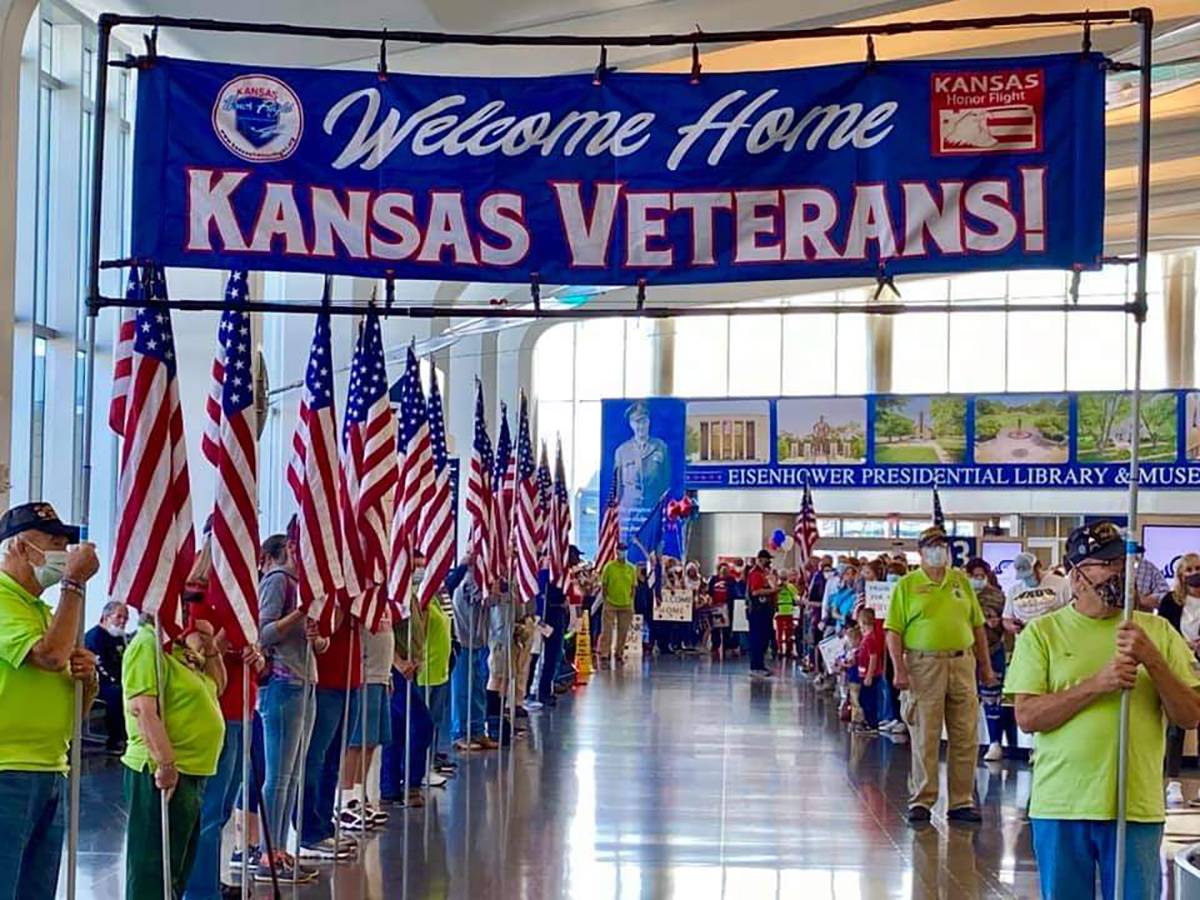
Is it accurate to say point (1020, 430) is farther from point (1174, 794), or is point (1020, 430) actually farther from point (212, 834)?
point (212, 834)

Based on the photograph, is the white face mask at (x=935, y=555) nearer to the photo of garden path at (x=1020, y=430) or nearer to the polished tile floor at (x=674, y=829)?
the polished tile floor at (x=674, y=829)

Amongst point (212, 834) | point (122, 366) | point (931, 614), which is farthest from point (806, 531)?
point (122, 366)

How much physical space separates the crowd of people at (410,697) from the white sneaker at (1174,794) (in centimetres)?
6

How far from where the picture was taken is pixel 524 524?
16062 millimetres

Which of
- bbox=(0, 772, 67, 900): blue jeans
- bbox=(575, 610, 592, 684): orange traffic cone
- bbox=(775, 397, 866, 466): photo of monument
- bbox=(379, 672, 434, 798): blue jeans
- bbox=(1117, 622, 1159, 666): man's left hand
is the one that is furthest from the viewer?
bbox=(775, 397, 866, 466): photo of monument

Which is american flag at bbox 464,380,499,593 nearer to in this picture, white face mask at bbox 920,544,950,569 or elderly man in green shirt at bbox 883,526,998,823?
elderly man in green shirt at bbox 883,526,998,823

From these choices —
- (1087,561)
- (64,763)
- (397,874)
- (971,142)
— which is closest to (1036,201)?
(971,142)

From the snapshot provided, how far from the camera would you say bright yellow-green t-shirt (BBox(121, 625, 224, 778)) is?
20.4ft

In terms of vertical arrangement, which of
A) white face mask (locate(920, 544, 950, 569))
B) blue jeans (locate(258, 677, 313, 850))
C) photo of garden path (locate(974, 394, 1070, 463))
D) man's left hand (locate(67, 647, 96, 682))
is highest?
photo of garden path (locate(974, 394, 1070, 463))

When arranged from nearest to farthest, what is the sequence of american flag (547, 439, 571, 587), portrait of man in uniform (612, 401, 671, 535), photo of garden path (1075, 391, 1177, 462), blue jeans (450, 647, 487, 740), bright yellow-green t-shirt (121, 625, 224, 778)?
bright yellow-green t-shirt (121, 625, 224, 778) < blue jeans (450, 647, 487, 740) < american flag (547, 439, 571, 587) < photo of garden path (1075, 391, 1177, 462) < portrait of man in uniform (612, 401, 671, 535)

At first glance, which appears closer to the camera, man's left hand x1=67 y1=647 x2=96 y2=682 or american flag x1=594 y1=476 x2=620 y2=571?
man's left hand x1=67 y1=647 x2=96 y2=682

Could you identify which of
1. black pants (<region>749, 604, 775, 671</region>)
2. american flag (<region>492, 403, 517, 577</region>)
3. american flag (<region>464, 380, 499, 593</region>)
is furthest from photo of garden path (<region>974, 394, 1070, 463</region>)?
american flag (<region>464, 380, 499, 593</region>)

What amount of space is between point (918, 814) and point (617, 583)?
14400mm

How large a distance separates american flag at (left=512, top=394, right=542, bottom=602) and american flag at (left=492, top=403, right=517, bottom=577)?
104 millimetres
